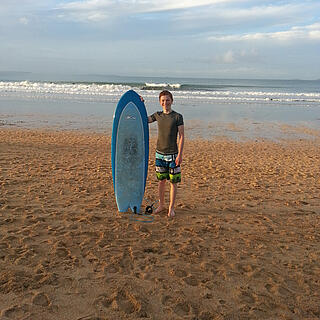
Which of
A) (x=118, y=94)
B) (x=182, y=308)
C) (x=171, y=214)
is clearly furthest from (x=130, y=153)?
(x=118, y=94)

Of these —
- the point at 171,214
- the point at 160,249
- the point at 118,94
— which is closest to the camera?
the point at 160,249

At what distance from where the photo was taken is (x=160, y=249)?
3895 mm

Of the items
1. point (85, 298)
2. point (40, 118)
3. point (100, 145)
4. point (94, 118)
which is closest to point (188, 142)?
point (100, 145)

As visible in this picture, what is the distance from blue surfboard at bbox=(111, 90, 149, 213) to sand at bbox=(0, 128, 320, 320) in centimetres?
28

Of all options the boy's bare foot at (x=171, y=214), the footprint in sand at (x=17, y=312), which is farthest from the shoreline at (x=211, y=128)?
the footprint in sand at (x=17, y=312)

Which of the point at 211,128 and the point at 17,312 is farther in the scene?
the point at 211,128

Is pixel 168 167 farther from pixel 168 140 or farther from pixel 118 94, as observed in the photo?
pixel 118 94

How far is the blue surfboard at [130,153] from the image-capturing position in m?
4.94

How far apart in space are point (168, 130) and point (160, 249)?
1485 millimetres

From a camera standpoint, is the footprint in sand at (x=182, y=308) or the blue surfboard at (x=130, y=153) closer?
the footprint in sand at (x=182, y=308)

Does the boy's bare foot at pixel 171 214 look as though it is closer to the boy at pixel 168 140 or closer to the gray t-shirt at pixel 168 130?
the boy at pixel 168 140

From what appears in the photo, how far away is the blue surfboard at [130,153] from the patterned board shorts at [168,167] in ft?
1.56

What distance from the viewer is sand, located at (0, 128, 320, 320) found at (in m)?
2.93

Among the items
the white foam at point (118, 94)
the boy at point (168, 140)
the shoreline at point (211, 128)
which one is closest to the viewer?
the boy at point (168, 140)
